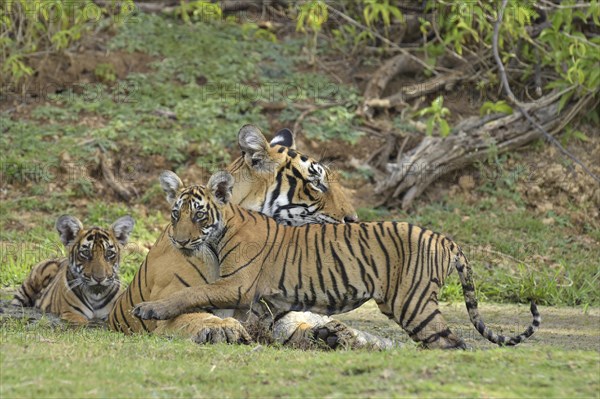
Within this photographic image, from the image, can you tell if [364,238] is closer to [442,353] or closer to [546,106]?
[442,353]

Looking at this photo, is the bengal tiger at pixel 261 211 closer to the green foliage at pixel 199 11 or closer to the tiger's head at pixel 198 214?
the tiger's head at pixel 198 214

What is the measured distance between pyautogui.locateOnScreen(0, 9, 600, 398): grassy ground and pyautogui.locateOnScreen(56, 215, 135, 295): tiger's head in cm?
80

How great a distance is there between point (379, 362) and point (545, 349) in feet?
3.49

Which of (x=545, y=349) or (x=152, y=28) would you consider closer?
(x=545, y=349)

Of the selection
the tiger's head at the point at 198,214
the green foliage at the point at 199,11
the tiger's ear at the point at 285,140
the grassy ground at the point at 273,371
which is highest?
the green foliage at the point at 199,11

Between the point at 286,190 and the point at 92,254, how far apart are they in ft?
5.37

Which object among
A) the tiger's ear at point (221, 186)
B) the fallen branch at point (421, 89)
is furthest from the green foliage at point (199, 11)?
the tiger's ear at point (221, 186)

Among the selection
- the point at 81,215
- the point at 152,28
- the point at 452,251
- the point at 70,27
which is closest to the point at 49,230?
the point at 81,215

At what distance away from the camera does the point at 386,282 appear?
6711 millimetres

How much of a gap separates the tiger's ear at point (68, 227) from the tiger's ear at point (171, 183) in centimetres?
136

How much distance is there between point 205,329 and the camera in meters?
6.39

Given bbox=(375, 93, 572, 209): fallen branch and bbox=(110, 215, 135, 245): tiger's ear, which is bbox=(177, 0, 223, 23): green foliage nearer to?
bbox=(375, 93, 572, 209): fallen branch

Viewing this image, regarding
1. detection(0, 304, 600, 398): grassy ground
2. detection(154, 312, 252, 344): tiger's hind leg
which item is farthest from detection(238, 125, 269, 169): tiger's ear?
detection(0, 304, 600, 398): grassy ground

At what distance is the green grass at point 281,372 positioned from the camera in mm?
4668
